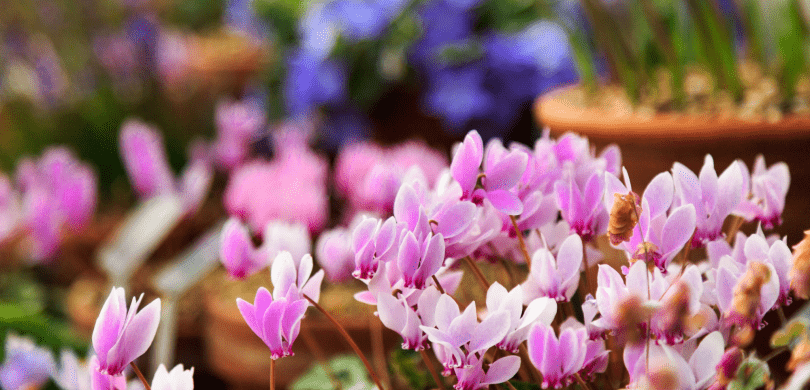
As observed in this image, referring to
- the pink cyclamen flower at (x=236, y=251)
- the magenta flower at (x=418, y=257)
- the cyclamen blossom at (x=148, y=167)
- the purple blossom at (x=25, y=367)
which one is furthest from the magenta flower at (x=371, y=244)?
the cyclamen blossom at (x=148, y=167)

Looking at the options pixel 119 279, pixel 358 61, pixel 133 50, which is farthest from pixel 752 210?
pixel 133 50

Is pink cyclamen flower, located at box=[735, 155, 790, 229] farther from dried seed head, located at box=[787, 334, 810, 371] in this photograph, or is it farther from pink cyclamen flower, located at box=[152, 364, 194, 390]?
pink cyclamen flower, located at box=[152, 364, 194, 390]

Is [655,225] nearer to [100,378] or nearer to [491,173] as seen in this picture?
[491,173]

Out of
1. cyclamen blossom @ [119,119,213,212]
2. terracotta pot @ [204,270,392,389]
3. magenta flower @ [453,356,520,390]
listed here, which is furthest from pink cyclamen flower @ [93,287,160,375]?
cyclamen blossom @ [119,119,213,212]

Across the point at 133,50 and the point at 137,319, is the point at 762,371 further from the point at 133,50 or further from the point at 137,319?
the point at 133,50

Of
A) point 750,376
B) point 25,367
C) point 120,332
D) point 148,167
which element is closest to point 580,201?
point 750,376
